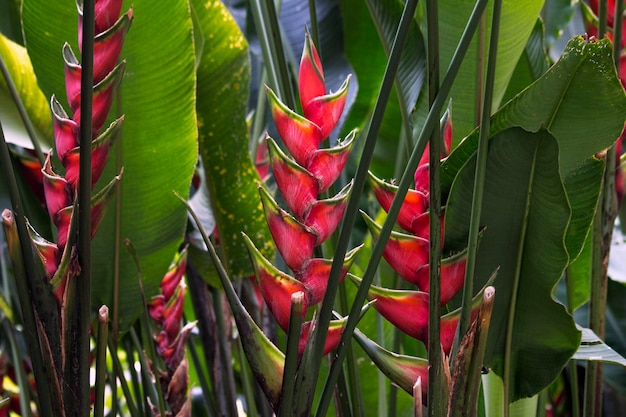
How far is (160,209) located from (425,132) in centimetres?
34

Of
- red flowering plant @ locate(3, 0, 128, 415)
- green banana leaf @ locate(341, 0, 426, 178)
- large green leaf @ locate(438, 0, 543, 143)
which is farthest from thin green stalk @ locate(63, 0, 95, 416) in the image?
green banana leaf @ locate(341, 0, 426, 178)

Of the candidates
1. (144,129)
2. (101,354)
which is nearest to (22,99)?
(144,129)

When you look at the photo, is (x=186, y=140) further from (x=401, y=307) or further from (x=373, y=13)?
(x=401, y=307)

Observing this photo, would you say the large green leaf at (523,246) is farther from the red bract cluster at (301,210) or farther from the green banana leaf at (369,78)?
the green banana leaf at (369,78)

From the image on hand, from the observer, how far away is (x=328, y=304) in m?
0.31

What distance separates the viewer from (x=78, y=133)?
0.35 metres

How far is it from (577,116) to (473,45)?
5.0 inches

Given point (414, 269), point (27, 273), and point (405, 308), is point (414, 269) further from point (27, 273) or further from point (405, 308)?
point (27, 273)

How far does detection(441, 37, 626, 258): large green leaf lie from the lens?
16.5 inches

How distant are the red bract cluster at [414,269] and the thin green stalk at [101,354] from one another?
138 millimetres

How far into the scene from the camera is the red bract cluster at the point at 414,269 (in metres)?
0.36

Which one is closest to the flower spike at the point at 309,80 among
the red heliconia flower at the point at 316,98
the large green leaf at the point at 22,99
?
the red heliconia flower at the point at 316,98

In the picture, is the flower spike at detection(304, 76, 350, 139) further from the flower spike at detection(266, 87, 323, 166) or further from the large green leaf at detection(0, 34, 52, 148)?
the large green leaf at detection(0, 34, 52, 148)

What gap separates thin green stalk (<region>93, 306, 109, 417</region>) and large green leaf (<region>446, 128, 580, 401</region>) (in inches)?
7.8
